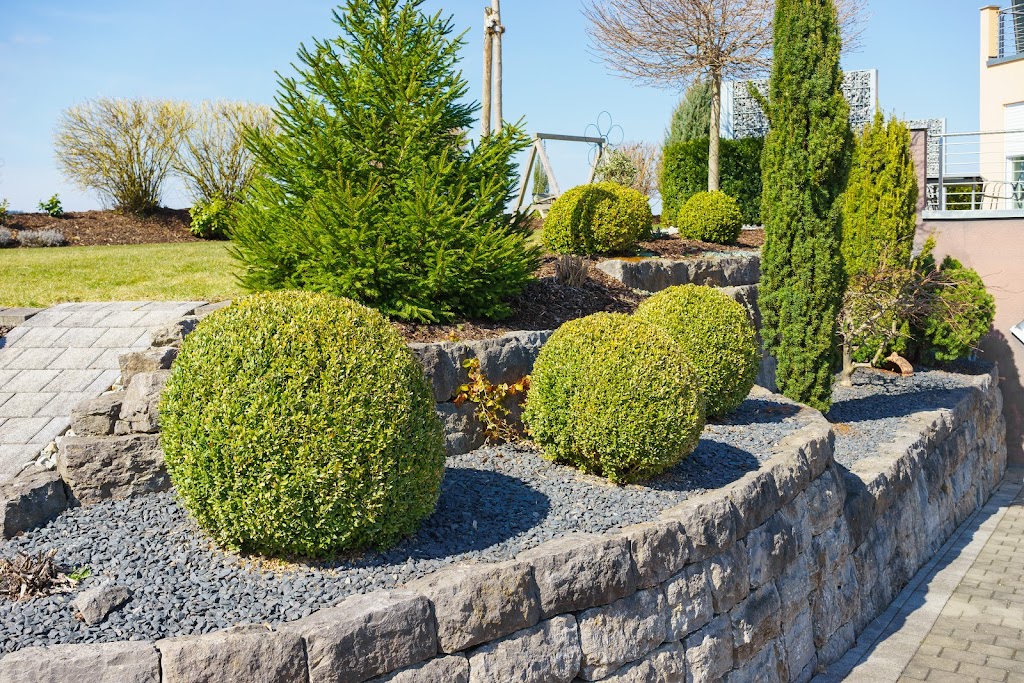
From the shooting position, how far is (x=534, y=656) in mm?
3996

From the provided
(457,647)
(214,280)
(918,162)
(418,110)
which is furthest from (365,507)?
(918,162)

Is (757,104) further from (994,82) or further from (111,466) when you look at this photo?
(111,466)

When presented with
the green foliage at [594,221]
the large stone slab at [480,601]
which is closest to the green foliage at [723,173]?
the green foliage at [594,221]

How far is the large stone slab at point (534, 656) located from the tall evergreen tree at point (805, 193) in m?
5.36

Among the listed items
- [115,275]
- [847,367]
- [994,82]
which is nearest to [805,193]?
[847,367]

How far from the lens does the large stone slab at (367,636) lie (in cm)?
340

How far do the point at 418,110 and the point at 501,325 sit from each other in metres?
1.80

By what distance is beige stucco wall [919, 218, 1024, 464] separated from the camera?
41.1 ft

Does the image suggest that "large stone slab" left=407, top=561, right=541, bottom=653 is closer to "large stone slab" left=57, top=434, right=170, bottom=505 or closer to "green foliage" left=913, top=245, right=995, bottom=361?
"large stone slab" left=57, top=434, right=170, bottom=505

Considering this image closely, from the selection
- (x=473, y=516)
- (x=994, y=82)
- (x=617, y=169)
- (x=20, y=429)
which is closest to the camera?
(x=473, y=516)

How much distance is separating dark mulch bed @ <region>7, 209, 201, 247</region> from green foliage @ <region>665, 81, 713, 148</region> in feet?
34.2

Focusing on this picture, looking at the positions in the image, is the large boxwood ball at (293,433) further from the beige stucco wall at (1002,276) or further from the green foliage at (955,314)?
the beige stucco wall at (1002,276)

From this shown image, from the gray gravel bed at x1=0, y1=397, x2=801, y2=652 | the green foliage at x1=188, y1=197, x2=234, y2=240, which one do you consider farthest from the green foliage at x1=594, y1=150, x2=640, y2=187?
the gray gravel bed at x1=0, y1=397, x2=801, y2=652

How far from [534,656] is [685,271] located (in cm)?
711
